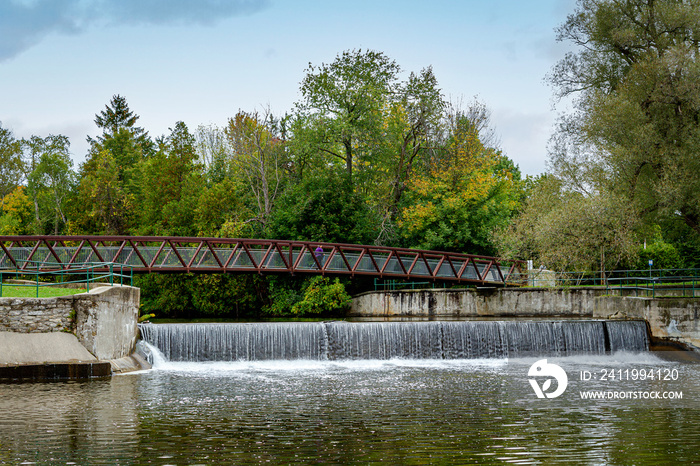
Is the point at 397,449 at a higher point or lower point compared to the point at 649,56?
lower

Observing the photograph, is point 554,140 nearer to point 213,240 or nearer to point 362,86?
point 362,86

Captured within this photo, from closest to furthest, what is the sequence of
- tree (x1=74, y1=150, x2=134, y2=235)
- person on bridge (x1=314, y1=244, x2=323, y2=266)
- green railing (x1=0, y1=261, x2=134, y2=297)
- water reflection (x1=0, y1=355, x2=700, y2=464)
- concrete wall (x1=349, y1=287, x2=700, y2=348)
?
water reflection (x1=0, y1=355, x2=700, y2=464) → green railing (x1=0, y1=261, x2=134, y2=297) → concrete wall (x1=349, y1=287, x2=700, y2=348) → person on bridge (x1=314, y1=244, x2=323, y2=266) → tree (x1=74, y1=150, x2=134, y2=235)

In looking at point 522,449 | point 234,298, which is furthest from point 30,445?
point 234,298

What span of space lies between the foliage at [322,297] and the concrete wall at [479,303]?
1.43 m

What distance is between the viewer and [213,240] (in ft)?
119

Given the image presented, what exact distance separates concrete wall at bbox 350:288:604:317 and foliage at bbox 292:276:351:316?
1.43 m

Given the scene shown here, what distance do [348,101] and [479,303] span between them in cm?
1715

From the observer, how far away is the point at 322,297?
141 ft

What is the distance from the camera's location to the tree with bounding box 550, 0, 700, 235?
3156 centimetres

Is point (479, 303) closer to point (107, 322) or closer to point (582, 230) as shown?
point (582, 230)

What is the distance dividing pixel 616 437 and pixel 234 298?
130ft

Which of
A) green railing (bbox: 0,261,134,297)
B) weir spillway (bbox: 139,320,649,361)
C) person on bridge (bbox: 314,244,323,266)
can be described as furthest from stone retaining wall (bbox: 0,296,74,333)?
person on bridge (bbox: 314,244,323,266)

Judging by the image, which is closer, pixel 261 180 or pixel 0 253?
pixel 0 253

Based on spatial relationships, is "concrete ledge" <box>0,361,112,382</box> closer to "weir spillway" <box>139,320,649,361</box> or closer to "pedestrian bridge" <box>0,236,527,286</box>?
"weir spillway" <box>139,320,649,361</box>
